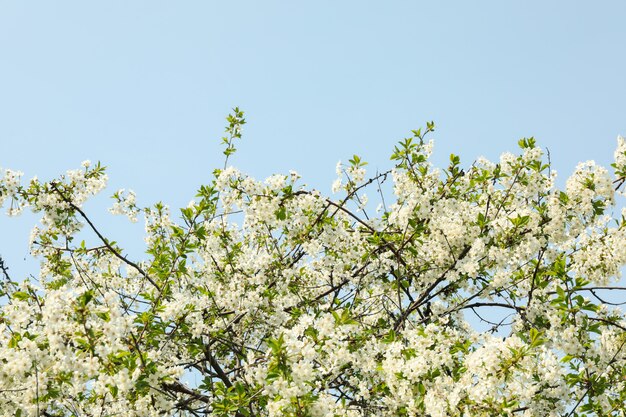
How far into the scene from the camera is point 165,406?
5.64 metres

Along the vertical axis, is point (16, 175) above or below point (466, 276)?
above

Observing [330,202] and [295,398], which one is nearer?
[295,398]

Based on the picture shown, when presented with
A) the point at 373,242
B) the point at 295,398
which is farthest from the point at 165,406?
the point at 373,242

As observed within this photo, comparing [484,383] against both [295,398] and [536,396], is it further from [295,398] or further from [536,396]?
[295,398]

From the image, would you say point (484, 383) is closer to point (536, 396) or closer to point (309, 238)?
point (536, 396)

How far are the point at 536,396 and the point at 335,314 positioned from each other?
75.6 inches

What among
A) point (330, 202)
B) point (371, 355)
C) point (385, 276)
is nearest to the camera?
point (371, 355)

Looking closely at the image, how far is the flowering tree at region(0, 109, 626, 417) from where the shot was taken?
4.96 meters

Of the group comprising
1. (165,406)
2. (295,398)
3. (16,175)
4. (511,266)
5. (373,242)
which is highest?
(16,175)

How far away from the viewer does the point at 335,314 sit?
5.13 meters

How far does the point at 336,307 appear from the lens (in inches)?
293

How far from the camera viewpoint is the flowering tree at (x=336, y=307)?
496 centimetres

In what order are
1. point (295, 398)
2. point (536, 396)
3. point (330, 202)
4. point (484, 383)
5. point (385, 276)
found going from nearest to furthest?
point (295, 398) → point (484, 383) → point (536, 396) → point (330, 202) → point (385, 276)

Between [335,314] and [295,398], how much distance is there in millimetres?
785
